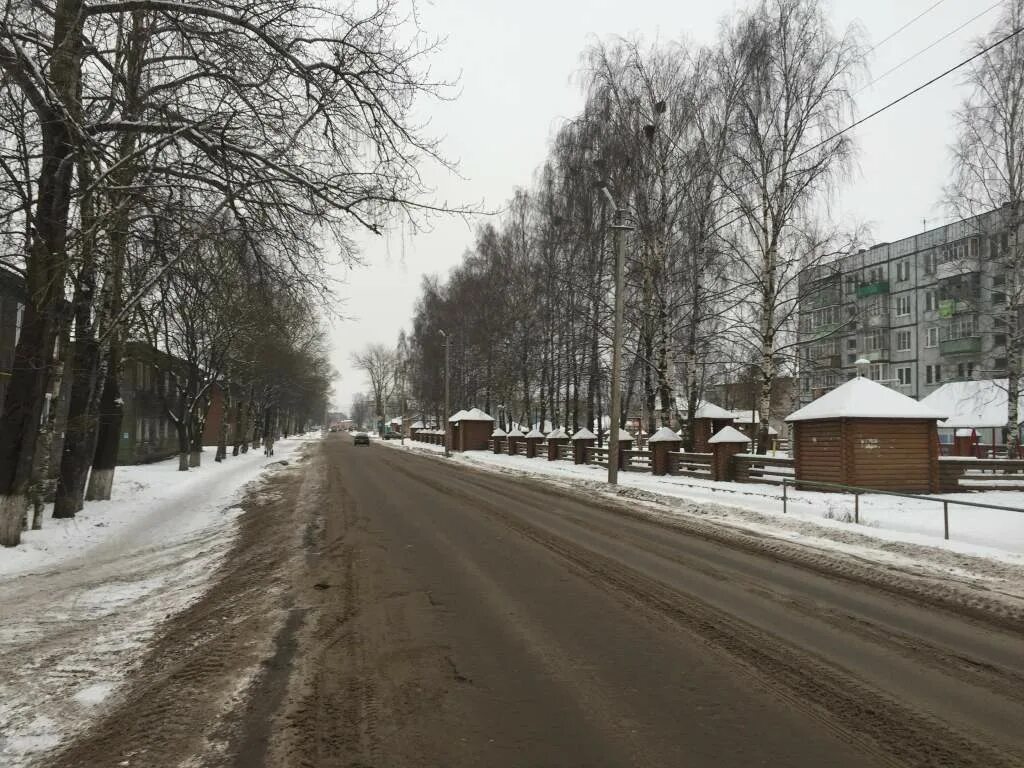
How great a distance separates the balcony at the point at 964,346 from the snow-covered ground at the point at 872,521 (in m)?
29.0

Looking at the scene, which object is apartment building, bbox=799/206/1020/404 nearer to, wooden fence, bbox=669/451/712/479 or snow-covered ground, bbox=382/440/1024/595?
wooden fence, bbox=669/451/712/479

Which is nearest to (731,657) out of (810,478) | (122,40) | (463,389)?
(122,40)

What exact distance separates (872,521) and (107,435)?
15489 mm

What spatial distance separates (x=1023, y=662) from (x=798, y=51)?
22.0 m

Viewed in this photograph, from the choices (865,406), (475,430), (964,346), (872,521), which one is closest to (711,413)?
(865,406)

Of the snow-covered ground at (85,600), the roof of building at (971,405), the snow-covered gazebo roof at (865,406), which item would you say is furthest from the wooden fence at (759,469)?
the roof of building at (971,405)

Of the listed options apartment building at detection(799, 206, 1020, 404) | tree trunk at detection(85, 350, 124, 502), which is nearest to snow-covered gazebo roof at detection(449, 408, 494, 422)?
apartment building at detection(799, 206, 1020, 404)

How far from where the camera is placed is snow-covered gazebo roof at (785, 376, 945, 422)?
1694 cm

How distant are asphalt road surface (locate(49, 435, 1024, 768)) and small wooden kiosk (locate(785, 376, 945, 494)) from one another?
30.2ft

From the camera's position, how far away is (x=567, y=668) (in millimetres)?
4715

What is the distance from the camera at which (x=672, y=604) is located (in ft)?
21.3

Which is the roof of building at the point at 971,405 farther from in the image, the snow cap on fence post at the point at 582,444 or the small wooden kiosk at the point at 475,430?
the small wooden kiosk at the point at 475,430

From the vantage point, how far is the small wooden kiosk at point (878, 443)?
16.9 metres

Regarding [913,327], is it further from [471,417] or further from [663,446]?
[663,446]
